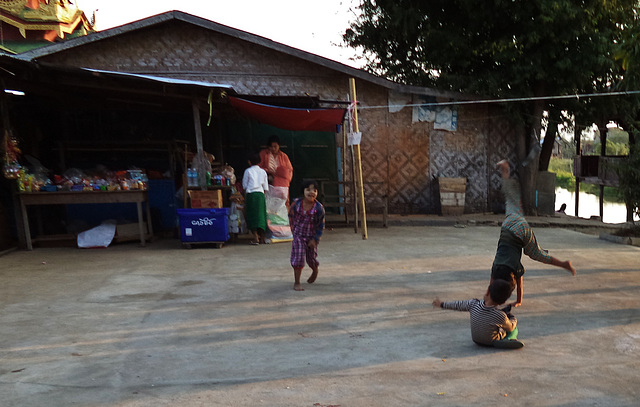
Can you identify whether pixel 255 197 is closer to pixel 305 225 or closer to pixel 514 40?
pixel 305 225

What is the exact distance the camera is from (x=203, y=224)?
8.81 metres

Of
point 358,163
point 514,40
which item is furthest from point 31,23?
point 514,40

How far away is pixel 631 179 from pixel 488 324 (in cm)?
790

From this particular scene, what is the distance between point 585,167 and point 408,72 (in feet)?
32.9

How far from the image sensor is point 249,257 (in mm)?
8062

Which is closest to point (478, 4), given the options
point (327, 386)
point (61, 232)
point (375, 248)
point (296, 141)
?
point (296, 141)

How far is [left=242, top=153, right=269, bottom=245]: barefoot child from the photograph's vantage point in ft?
30.1

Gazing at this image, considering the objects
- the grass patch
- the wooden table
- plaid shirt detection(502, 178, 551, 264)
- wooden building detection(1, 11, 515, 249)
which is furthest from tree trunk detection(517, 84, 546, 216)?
the grass patch

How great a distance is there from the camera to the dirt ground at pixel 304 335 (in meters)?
3.25

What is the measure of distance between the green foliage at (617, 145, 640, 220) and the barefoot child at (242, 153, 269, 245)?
22.8 feet

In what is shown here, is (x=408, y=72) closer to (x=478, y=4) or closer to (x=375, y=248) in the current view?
(x=478, y=4)

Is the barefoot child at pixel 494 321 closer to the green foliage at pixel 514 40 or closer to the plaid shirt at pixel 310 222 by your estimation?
the plaid shirt at pixel 310 222

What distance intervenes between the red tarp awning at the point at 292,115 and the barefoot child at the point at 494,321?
6.19m

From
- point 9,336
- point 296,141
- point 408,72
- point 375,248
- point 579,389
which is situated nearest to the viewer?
point 579,389
